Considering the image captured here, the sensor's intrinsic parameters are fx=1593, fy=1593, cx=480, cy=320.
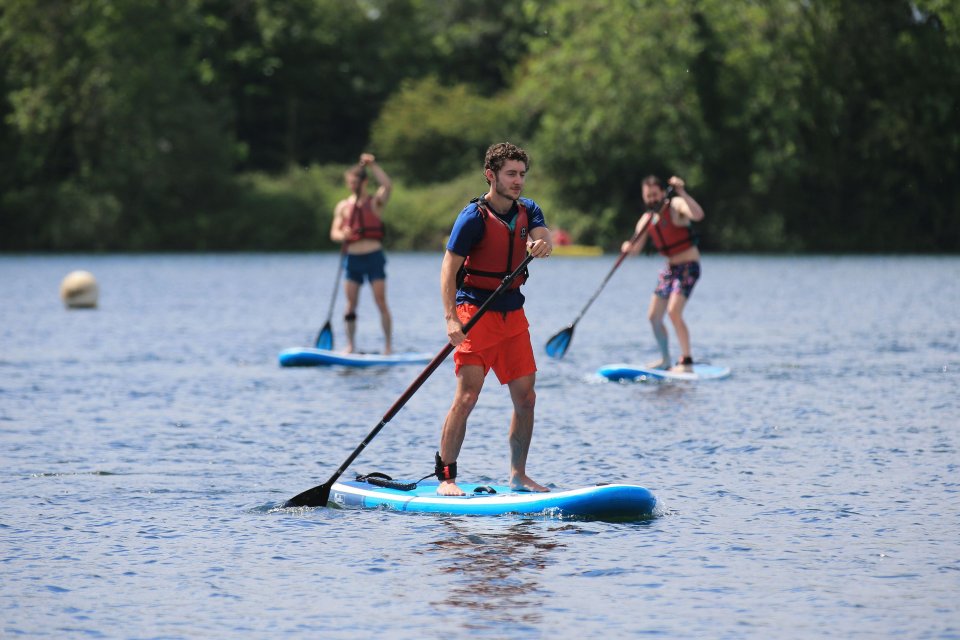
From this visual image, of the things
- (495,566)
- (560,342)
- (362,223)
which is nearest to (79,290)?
(362,223)

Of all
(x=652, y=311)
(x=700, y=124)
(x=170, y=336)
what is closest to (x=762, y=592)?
(x=652, y=311)

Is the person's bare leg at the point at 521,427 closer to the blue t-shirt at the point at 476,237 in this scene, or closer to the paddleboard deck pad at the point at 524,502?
the paddleboard deck pad at the point at 524,502

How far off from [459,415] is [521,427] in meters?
0.34

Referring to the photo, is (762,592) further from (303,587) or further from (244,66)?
(244,66)

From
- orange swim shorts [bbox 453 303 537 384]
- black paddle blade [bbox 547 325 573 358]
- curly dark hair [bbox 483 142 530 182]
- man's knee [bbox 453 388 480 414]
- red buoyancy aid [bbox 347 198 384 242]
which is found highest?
curly dark hair [bbox 483 142 530 182]

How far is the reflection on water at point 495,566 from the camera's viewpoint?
6.36 metres

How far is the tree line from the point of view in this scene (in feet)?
172

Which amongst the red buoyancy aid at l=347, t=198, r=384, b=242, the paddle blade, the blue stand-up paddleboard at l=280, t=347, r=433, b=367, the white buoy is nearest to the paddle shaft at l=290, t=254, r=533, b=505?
the blue stand-up paddleboard at l=280, t=347, r=433, b=367

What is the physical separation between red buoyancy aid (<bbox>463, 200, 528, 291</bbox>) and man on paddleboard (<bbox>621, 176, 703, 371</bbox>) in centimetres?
652

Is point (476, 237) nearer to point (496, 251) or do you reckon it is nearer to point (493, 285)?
point (496, 251)

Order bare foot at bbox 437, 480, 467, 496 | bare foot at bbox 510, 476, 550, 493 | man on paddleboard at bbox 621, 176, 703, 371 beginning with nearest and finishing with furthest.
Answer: bare foot at bbox 437, 480, 467, 496
bare foot at bbox 510, 476, 550, 493
man on paddleboard at bbox 621, 176, 703, 371

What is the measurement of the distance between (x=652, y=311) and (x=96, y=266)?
32994mm

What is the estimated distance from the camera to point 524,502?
8.12 metres

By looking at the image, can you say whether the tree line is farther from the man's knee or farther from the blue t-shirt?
the man's knee
